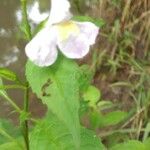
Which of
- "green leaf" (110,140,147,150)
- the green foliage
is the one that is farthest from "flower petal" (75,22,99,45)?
the green foliage

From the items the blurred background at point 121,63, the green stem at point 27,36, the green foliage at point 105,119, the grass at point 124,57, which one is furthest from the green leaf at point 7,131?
the grass at point 124,57

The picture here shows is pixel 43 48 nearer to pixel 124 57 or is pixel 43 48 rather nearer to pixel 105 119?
pixel 105 119

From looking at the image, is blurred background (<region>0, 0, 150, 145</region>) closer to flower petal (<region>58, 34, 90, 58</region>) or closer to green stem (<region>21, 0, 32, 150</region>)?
green stem (<region>21, 0, 32, 150</region>)

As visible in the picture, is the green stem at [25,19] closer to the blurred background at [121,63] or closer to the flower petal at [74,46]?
the flower petal at [74,46]

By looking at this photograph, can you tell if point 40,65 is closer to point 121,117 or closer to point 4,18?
point 121,117

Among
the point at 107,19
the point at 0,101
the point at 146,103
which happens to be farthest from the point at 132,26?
the point at 0,101
